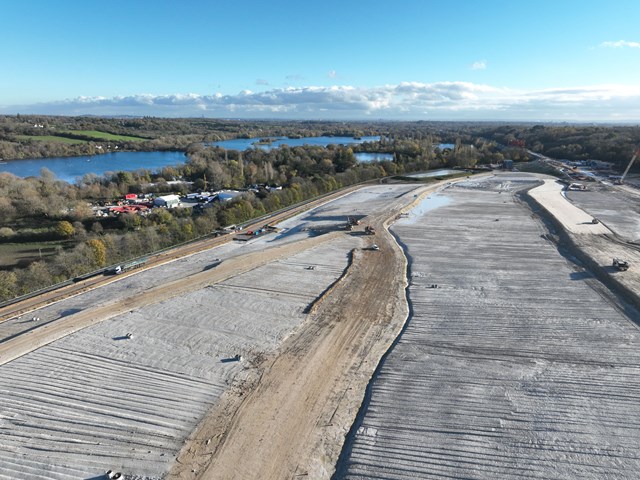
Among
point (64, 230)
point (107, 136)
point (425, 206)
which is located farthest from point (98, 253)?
point (107, 136)

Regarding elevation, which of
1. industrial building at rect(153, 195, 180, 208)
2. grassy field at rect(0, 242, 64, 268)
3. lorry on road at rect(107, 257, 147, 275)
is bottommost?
grassy field at rect(0, 242, 64, 268)

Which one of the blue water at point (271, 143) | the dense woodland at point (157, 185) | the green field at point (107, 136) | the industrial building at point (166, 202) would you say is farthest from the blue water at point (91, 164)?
the industrial building at point (166, 202)

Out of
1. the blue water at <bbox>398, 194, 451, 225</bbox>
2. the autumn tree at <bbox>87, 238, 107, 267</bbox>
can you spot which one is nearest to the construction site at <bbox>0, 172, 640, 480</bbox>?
the autumn tree at <bbox>87, 238, 107, 267</bbox>

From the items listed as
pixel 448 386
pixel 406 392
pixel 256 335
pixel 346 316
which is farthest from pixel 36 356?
pixel 448 386

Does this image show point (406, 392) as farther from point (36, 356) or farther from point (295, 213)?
point (295, 213)

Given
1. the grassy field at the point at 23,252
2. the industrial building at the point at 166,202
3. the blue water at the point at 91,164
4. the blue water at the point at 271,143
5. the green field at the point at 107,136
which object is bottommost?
the grassy field at the point at 23,252

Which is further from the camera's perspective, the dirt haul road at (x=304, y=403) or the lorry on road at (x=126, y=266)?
the lorry on road at (x=126, y=266)

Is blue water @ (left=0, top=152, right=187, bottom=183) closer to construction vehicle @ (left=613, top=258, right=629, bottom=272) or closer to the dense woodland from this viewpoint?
the dense woodland

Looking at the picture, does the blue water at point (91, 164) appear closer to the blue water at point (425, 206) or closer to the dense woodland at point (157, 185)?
the dense woodland at point (157, 185)
